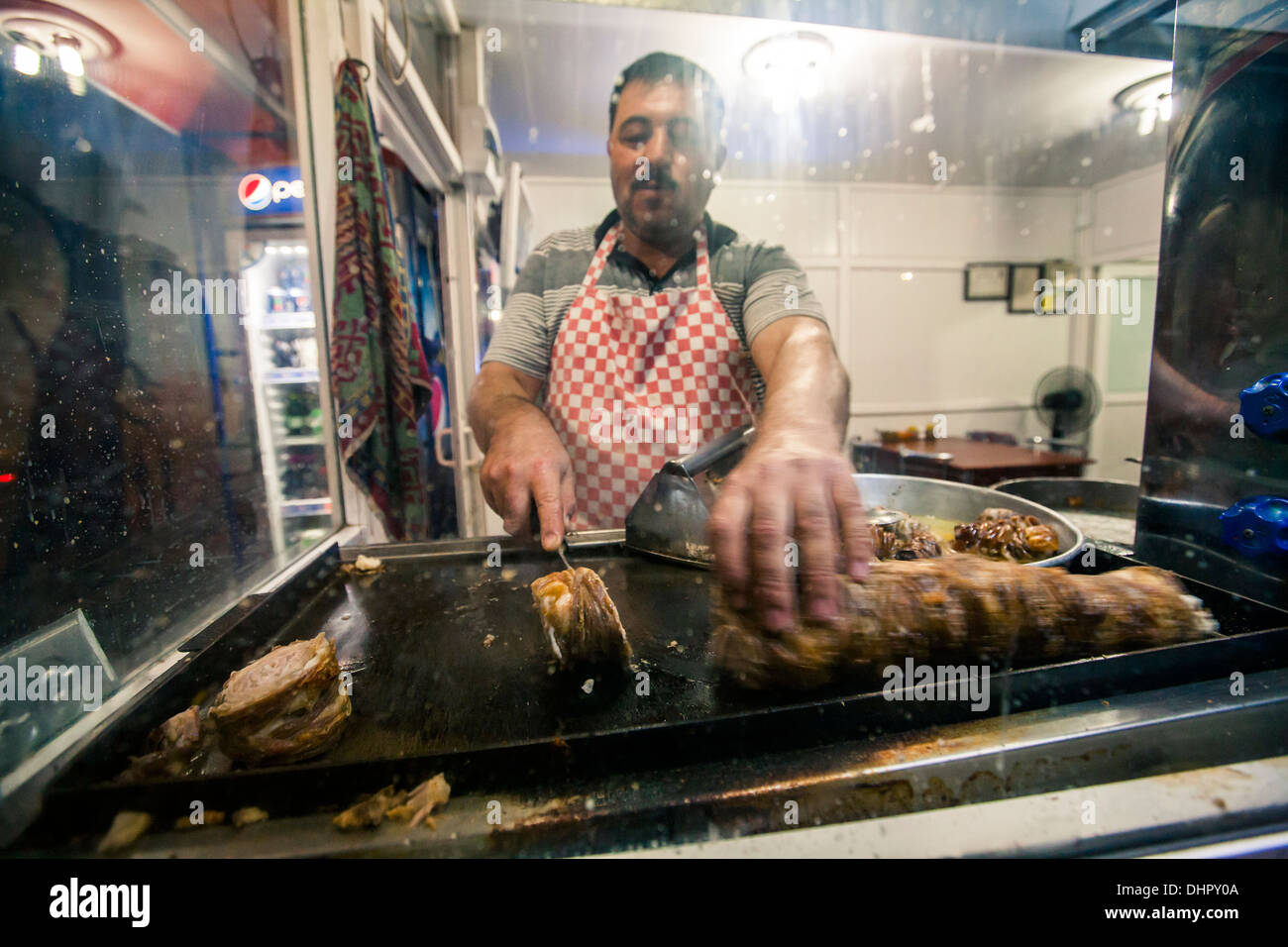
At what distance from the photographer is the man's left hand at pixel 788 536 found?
0.78m

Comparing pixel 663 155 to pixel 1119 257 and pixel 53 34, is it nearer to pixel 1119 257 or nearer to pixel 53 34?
pixel 53 34

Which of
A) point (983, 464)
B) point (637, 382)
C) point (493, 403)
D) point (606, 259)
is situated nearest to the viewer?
point (493, 403)

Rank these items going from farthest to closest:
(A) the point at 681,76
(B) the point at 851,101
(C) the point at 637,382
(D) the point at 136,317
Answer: (B) the point at 851,101, (C) the point at 637,382, (A) the point at 681,76, (D) the point at 136,317

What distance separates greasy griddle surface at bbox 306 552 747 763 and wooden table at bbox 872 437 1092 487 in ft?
14.6

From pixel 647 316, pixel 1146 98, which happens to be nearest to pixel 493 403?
pixel 647 316

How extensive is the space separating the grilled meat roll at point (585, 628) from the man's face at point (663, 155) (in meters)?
1.65

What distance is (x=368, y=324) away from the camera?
203 centimetres

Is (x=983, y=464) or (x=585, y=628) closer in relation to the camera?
(x=585, y=628)

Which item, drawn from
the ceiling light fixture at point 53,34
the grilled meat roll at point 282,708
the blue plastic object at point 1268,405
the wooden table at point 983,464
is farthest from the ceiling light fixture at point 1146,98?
the grilled meat roll at point 282,708

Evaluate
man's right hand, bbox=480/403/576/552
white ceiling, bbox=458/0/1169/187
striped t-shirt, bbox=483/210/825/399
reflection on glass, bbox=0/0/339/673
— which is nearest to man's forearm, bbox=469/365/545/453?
striped t-shirt, bbox=483/210/825/399

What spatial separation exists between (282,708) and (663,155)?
2.08m

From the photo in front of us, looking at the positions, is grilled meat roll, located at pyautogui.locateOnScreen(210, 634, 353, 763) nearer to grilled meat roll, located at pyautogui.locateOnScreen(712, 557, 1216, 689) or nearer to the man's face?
grilled meat roll, located at pyautogui.locateOnScreen(712, 557, 1216, 689)

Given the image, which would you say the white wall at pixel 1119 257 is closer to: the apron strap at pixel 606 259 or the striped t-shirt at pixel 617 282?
the striped t-shirt at pixel 617 282
